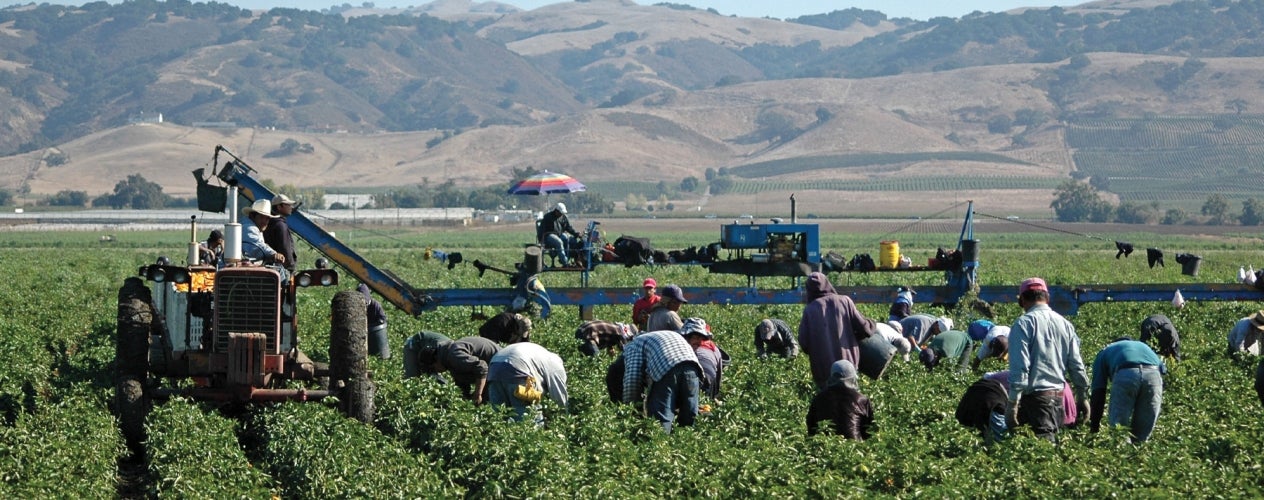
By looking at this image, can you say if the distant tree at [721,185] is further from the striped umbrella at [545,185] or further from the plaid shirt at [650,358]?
the plaid shirt at [650,358]

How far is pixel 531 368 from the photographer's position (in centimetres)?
1416

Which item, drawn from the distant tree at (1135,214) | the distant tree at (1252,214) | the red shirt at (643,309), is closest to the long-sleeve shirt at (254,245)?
the red shirt at (643,309)

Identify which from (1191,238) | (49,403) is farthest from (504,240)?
(49,403)

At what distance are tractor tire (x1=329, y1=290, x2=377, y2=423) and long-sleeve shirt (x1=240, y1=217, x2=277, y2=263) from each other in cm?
73

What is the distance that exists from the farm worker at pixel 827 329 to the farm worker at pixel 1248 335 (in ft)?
20.0

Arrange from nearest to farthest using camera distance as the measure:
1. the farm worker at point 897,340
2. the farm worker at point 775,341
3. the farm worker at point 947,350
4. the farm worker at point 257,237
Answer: the farm worker at point 257,237
the farm worker at point 947,350
the farm worker at point 897,340
the farm worker at point 775,341

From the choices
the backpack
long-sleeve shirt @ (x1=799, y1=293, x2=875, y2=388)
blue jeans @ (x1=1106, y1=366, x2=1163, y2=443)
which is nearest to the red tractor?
long-sleeve shirt @ (x1=799, y1=293, x2=875, y2=388)

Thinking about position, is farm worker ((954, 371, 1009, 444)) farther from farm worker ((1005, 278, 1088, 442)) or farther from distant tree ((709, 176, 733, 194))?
distant tree ((709, 176, 733, 194))

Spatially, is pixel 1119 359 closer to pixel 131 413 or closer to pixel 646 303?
pixel 646 303

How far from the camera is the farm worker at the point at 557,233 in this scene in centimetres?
2577

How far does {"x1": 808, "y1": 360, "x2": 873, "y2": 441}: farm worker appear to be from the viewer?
13.1 m

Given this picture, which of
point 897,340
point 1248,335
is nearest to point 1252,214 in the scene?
point 1248,335

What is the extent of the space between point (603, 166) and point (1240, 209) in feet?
264

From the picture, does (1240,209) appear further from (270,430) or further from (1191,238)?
(270,430)
